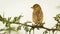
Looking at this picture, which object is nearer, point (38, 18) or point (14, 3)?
point (38, 18)

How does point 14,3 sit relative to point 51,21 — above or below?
above

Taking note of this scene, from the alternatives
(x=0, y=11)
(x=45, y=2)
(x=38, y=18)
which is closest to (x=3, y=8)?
(x=0, y=11)

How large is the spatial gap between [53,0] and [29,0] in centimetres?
17

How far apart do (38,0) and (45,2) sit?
0.05 meters

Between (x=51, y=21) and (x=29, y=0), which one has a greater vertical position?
(x=29, y=0)

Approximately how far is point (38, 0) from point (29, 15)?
0.12 meters

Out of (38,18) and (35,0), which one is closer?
(38,18)

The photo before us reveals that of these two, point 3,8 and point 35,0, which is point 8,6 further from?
point 35,0

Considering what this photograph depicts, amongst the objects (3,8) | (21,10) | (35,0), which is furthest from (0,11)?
(35,0)

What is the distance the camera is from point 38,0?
102cm

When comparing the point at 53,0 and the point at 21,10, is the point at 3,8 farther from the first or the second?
the point at 53,0

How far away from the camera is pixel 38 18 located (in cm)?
A: 62

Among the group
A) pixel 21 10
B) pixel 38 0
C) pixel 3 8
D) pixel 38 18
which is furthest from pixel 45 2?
pixel 38 18

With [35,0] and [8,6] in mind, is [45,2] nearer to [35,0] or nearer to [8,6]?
[35,0]
